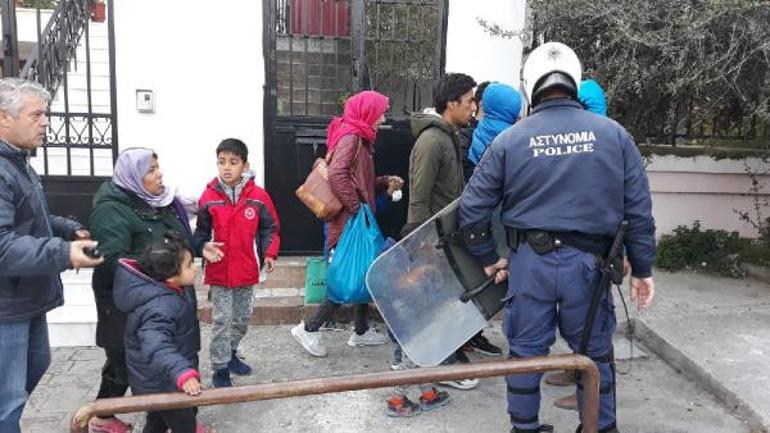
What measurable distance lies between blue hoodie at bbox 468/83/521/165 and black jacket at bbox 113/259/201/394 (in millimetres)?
2082

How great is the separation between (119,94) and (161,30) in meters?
0.59

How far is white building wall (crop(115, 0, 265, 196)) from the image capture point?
4.93 metres

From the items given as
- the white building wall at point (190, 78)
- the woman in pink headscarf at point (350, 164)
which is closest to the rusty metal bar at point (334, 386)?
the woman in pink headscarf at point (350, 164)

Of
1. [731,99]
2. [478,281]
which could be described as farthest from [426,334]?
[731,99]

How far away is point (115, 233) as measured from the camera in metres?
2.99

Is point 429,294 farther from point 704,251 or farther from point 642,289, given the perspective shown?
point 704,251

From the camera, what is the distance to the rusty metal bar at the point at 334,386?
6.97 feet

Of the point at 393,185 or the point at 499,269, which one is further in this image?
the point at 393,185

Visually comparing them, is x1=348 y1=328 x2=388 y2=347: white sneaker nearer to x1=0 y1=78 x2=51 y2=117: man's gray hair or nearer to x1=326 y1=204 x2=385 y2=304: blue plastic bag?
x1=326 y1=204 x2=385 y2=304: blue plastic bag

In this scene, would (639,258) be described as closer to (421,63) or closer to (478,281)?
(478,281)

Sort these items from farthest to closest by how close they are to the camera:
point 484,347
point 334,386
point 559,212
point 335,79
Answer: point 335,79 → point 484,347 → point 559,212 → point 334,386

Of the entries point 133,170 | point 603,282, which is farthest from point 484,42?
point 133,170

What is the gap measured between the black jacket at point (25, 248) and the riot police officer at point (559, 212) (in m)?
1.77

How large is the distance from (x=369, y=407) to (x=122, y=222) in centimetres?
169
